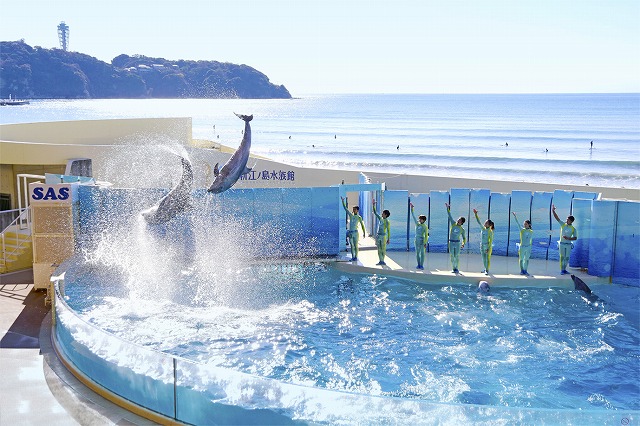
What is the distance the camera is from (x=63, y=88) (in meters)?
144

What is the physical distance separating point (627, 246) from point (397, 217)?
5304 mm

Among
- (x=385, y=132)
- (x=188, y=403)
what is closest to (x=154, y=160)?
(x=188, y=403)

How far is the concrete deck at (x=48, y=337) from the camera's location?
812 cm

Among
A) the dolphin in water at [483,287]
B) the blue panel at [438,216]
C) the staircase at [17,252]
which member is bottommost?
the dolphin in water at [483,287]

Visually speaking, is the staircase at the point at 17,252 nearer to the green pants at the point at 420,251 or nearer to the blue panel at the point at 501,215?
the green pants at the point at 420,251

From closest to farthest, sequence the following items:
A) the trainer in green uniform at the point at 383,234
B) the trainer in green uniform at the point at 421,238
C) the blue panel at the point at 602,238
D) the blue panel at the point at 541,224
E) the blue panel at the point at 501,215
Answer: the blue panel at the point at 602,238 < the trainer in green uniform at the point at 421,238 < the trainer in green uniform at the point at 383,234 < the blue panel at the point at 541,224 < the blue panel at the point at 501,215

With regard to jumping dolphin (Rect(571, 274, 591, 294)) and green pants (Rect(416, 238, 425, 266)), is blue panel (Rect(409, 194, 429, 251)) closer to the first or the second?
green pants (Rect(416, 238, 425, 266))

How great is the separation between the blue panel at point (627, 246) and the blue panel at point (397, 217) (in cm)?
488

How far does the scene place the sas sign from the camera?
13.3m

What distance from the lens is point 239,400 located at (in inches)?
285

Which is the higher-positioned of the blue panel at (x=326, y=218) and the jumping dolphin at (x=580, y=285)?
the blue panel at (x=326, y=218)

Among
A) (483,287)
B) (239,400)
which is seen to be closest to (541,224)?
(483,287)

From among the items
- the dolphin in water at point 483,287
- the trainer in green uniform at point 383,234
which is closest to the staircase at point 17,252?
the trainer in green uniform at point 383,234

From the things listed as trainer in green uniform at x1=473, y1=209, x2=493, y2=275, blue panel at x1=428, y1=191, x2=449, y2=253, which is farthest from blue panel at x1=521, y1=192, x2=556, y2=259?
blue panel at x1=428, y1=191, x2=449, y2=253
